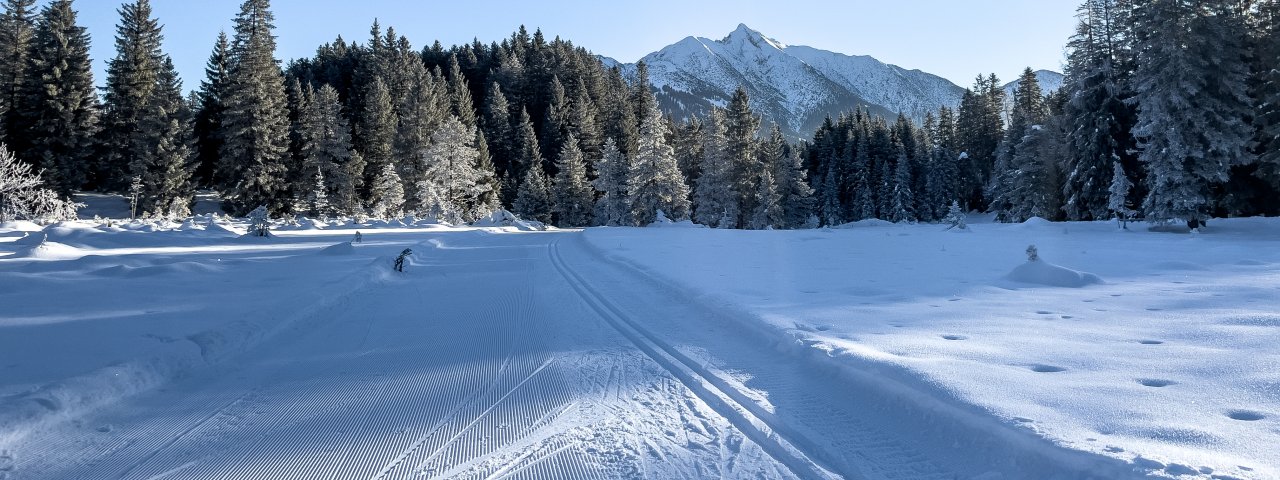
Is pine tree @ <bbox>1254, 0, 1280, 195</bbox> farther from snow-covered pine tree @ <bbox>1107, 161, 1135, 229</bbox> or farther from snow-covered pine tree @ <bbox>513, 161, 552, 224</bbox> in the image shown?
snow-covered pine tree @ <bbox>513, 161, 552, 224</bbox>

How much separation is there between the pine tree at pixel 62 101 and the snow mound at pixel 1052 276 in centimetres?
4931

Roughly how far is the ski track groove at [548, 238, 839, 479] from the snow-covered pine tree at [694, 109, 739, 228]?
1551 inches

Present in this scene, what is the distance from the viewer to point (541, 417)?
3895 millimetres

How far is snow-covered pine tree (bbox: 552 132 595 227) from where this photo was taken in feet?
169

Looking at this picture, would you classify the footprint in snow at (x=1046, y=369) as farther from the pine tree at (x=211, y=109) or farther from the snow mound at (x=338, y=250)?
the pine tree at (x=211, y=109)

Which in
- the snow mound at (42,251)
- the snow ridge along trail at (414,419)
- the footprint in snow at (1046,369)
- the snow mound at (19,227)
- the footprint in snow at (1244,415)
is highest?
the snow mound at (19,227)

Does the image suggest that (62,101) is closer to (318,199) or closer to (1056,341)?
(318,199)

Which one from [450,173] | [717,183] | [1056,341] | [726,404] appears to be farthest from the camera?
[717,183]

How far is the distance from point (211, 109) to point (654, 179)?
1463 inches

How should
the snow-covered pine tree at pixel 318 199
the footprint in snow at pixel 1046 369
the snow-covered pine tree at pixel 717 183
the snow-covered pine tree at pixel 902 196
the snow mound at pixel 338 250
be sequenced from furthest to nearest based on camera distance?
the snow-covered pine tree at pixel 902 196, the snow-covered pine tree at pixel 717 183, the snow-covered pine tree at pixel 318 199, the snow mound at pixel 338 250, the footprint in snow at pixel 1046 369

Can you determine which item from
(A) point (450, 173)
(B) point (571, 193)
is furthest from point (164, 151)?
(B) point (571, 193)

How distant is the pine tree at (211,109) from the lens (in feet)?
157

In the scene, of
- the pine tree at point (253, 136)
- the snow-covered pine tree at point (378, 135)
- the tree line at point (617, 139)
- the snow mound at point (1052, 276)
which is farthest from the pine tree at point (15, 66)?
the snow mound at point (1052, 276)

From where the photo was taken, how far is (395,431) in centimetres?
364
